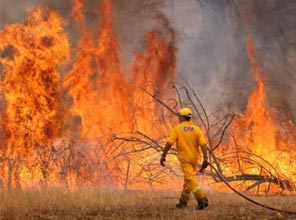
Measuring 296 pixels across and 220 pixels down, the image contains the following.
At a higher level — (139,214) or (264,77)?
(264,77)

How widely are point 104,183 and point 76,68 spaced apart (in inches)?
224

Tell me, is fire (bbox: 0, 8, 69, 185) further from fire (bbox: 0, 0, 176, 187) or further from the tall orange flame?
the tall orange flame

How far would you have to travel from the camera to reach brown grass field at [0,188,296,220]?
7656mm

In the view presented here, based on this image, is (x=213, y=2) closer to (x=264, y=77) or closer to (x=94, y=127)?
(x=264, y=77)

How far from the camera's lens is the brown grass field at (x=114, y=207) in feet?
25.1

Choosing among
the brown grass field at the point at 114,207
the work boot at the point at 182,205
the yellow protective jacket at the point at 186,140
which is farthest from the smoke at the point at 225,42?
the work boot at the point at 182,205

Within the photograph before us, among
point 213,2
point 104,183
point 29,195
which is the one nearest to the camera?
point 29,195

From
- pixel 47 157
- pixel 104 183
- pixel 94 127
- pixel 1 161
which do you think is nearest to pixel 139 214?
pixel 104 183

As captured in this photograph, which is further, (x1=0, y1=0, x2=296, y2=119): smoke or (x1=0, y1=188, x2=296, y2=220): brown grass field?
(x1=0, y1=0, x2=296, y2=119): smoke

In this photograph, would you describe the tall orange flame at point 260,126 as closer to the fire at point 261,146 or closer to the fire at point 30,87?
the fire at point 261,146

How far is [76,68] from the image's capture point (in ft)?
56.9

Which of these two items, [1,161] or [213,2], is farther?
[213,2]

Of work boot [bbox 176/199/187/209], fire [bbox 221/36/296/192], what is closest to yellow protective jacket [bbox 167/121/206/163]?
work boot [bbox 176/199/187/209]

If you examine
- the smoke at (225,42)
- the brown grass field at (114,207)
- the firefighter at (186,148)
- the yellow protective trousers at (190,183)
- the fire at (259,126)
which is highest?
the smoke at (225,42)
